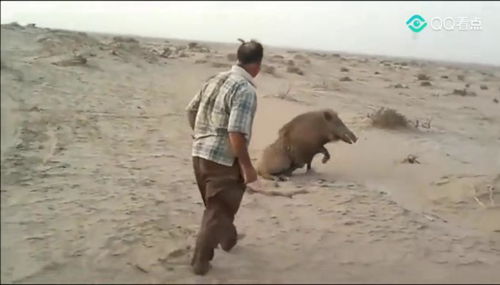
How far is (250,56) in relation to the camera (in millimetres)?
4191

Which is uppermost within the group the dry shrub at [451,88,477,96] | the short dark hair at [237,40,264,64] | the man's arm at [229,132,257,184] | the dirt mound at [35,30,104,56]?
the short dark hair at [237,40,264,64]

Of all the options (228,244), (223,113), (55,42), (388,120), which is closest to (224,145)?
(223,113)

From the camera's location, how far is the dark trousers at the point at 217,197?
14.1 feet

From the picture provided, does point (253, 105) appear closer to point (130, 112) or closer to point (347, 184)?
point (347, 184)

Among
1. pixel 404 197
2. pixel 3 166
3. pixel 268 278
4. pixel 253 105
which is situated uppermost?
pixel 253 105

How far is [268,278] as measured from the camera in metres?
3.78

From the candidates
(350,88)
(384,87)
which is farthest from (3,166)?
(384,87)

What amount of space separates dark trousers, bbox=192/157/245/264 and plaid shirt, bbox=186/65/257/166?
85 mm

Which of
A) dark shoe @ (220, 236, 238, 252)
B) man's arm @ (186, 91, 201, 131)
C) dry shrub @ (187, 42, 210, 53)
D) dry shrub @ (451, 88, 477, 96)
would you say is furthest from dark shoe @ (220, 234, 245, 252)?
dry shrub @ (187, 42, 210, 53)

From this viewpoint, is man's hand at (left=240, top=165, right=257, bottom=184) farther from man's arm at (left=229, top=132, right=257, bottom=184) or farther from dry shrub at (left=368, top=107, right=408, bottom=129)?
dry shrub at (left=368, top=107, right=408, bottom=129)

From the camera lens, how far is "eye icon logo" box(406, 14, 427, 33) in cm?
718

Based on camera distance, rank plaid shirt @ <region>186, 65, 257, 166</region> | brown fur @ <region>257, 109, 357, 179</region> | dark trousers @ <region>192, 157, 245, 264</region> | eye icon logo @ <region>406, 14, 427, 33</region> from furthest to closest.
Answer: brown fur @ <region>257, 109, 357, 179</region> → eye icon logo @ <region>406, 14, 427, 33</region> → dark trousers @ <region>192, 157, 245, 264</region> → plaid shirt @ <region>186, 65, 257, 166</region>

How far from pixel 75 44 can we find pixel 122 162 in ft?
8.92

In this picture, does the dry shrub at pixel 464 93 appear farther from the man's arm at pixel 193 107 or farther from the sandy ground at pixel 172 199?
the man's arm at pixel 193 107
